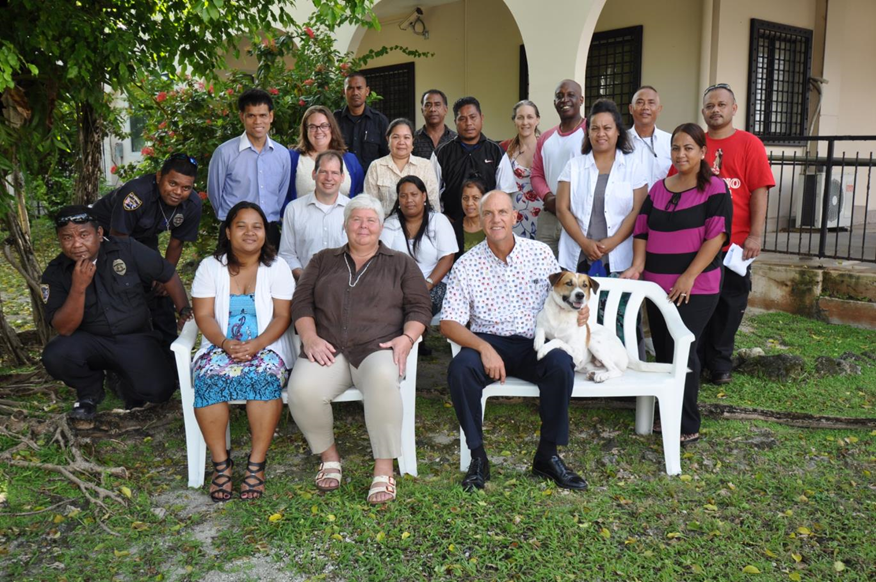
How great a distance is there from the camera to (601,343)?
13.4 feet

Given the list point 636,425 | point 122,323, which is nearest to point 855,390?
point 636,425

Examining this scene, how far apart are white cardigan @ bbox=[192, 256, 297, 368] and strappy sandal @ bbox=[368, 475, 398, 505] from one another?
3.01 feet

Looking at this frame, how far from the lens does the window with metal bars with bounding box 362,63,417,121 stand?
12.8 m

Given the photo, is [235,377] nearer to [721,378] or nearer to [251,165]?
[251,165]

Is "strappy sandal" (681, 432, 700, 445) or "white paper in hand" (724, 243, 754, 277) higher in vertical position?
"white paper in hand" (724, 243, 754, 277)

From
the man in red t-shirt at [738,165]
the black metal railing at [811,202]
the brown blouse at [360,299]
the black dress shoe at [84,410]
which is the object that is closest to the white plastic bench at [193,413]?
the brown blouse at [360,299]

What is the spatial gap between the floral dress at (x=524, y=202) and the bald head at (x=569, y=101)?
53 cm

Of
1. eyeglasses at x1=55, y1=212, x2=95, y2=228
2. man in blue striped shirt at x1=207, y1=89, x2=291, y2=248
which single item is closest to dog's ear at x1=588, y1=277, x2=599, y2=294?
man in blue striped shirt at x1=207, y1=89, x2=291, y2=248

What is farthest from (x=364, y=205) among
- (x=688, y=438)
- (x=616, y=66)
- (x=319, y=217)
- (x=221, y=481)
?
(x=616, y=66)

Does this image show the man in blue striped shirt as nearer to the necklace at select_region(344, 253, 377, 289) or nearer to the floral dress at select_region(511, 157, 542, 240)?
the necklace at select_region(344, 253, 377, 289)

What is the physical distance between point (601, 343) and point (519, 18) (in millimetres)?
5700

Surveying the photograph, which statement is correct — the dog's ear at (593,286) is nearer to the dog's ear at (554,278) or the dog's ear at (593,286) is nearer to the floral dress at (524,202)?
the dog's ear at (554,278)

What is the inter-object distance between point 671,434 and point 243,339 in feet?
8.03

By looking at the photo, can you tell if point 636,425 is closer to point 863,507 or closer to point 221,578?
point 863,507
